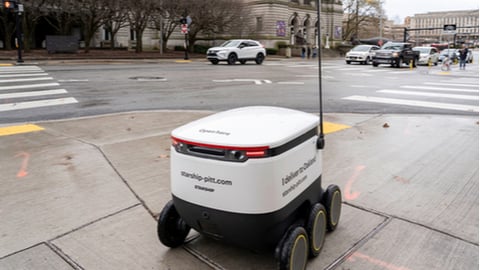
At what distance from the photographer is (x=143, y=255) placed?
3.12 meters

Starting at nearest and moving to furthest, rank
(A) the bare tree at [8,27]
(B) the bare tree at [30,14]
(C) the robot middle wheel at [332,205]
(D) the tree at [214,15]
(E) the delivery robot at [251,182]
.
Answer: (E) the delivery robot at [251,182] → (C) the robot middle wheel at [332,205] → (B) the bare tree at [30,14] → (A) the bare tree at [8,27] → (D) the tree at [214,15]

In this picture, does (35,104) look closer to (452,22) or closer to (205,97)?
(205,97)

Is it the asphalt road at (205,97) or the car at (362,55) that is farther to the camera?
the car at (362,55)

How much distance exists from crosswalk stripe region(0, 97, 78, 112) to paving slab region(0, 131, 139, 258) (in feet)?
12.5

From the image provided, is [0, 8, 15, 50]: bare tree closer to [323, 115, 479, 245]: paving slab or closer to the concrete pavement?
the concrete pavement

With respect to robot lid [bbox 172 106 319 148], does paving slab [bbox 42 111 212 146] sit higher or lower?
lower

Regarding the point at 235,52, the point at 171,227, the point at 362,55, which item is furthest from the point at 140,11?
the point at 171,227

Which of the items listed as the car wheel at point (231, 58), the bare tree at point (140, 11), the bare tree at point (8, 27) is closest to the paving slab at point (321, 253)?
the car wheel at point (231, 58)

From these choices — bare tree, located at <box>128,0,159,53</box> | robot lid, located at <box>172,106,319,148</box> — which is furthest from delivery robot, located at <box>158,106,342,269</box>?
bare tree, located at <box>128,0,159,53</box>

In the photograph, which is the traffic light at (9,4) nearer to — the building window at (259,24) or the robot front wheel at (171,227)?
the robot front wheel at (171,227)

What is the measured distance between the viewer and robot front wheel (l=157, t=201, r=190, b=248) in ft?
10.1

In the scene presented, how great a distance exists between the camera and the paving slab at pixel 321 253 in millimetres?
2969

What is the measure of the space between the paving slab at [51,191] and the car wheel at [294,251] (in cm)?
191

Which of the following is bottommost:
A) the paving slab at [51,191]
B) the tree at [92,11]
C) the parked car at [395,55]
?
the paving slab at [51,191]
